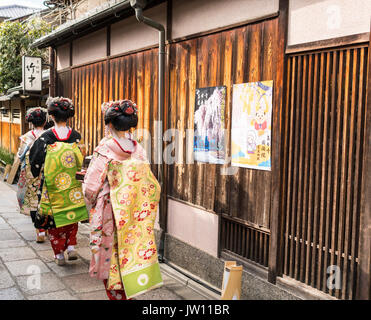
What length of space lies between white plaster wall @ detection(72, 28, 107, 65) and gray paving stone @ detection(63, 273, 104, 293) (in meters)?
5.10

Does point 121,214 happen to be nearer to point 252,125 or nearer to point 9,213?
point 252,125

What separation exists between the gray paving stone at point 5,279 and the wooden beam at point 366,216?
172 inches

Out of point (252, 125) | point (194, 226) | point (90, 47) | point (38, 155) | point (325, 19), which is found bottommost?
point (194, 226)

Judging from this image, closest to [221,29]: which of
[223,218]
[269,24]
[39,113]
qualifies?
[269,24]

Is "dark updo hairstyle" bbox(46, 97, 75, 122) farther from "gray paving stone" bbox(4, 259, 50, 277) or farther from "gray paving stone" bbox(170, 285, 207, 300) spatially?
"gray paving stone" bbox(170, 285, 207, 300)

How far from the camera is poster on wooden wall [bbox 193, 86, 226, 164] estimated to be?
18.2 feet

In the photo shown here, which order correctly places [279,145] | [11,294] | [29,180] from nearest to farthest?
[279,145] < [11,294] < [29,180]

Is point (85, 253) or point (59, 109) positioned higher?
point (59, 109)

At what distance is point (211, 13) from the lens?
18.8 feet

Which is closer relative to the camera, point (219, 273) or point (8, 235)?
point (219, 273)

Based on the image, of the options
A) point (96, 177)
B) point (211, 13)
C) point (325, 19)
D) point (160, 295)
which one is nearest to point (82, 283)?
point (160, 295)

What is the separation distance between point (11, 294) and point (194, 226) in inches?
105

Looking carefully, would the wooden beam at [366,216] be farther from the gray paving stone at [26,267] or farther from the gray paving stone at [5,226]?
the gray paving stone at [5,226]

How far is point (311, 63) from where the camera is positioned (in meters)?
4.21
